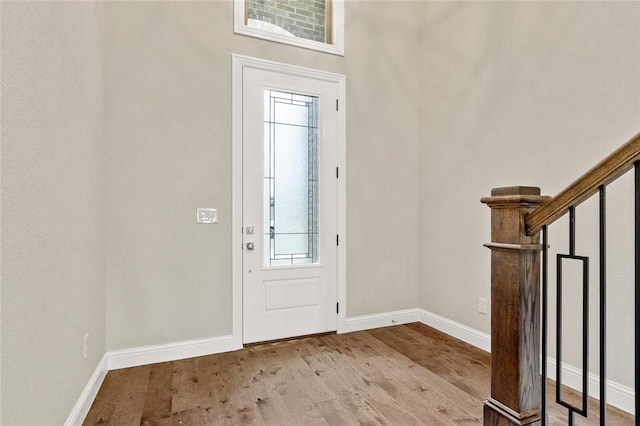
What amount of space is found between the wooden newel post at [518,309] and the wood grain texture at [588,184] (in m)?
0.05

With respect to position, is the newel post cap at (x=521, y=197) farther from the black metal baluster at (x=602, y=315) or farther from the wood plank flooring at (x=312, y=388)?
the wood plank flooring at (x=312, y=388)

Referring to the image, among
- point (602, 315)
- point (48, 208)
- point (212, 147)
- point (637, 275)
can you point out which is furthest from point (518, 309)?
point (212, 147)

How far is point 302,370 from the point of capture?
2635mm

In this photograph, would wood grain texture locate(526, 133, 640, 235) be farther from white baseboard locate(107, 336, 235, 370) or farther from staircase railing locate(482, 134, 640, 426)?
white baseboard locate(107, 336, 235, 370)

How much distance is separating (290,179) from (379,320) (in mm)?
1622

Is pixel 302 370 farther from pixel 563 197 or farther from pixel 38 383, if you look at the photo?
pixel 563 197

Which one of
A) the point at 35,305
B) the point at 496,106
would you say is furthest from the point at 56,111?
the point at 496,106

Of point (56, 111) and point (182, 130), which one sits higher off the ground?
point (182, 130)

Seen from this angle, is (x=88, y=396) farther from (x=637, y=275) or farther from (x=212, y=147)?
(x=637, y=275)

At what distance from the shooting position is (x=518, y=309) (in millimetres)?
1329

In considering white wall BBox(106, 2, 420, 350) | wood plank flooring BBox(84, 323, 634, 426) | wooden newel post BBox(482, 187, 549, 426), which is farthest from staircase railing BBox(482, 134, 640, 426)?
white wall BBox(106, 2, 420, 350)

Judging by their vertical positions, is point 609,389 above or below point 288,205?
below

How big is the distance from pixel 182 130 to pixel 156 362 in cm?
178

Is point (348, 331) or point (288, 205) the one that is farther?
point (348, 331)
